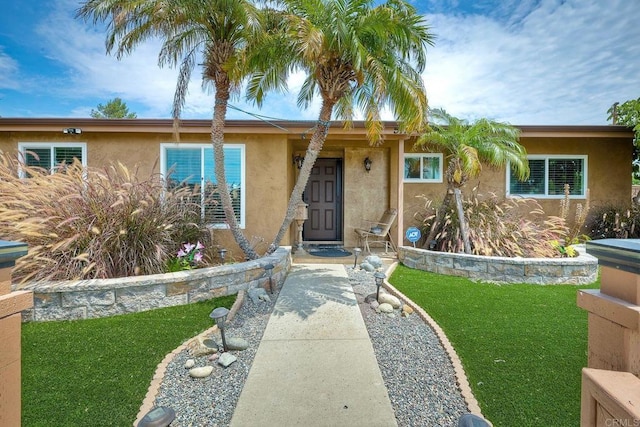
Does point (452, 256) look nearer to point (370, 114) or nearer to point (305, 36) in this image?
point (370, 114)

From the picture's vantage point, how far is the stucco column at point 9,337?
1.01 metres

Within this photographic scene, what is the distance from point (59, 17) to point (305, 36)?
8532 millimetres

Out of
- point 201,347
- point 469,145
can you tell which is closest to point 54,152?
point 201,347

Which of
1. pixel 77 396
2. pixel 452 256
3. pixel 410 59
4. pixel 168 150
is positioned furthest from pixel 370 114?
pixel 77 396

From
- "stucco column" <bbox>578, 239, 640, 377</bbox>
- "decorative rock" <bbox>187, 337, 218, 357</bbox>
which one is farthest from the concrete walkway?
"stucco column" <bbox>578, 239, 640, 377</bbox>

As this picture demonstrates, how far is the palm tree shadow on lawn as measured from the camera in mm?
4305

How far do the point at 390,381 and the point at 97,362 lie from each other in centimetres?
275

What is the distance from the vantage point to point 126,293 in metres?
4.20

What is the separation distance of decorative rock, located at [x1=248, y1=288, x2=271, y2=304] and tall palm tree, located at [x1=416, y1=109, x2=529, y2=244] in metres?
4.20

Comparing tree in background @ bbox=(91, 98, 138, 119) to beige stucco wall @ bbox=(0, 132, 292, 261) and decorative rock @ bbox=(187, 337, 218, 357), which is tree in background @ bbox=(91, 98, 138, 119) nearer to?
beige stucco wall @ bbox=(0, 132, 292, 261)

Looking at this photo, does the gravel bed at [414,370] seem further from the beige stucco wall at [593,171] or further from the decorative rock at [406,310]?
the beige stucco wall at [593,171]

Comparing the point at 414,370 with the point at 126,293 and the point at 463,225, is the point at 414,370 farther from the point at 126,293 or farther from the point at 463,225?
the point at 463,225

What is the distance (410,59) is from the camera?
575 cm

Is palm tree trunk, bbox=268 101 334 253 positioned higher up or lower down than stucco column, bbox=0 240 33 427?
higher up
